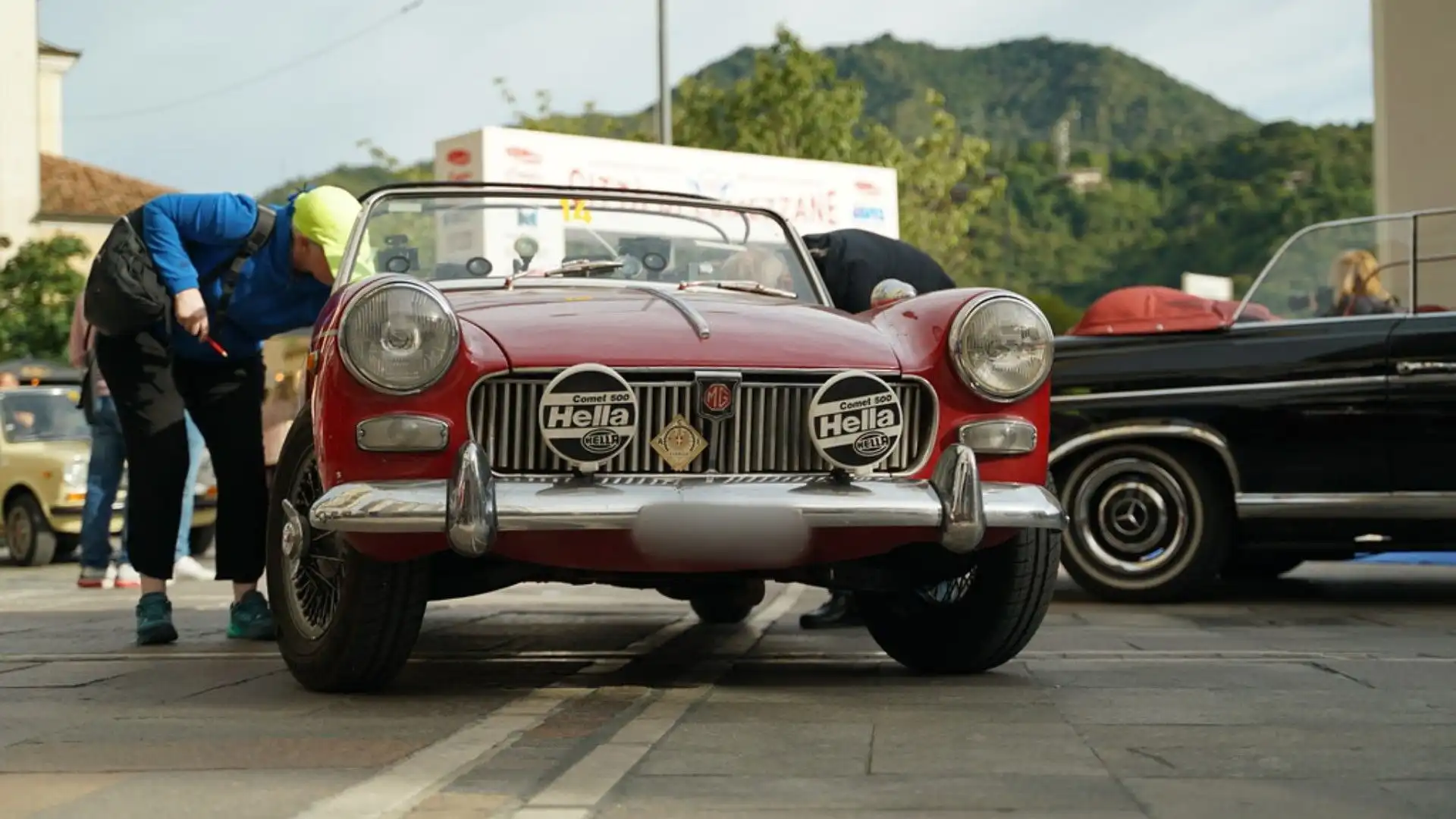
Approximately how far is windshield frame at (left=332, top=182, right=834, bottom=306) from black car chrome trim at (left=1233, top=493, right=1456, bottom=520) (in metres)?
2.48

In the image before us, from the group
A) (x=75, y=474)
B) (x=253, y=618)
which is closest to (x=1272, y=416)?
(x=253, y=618)

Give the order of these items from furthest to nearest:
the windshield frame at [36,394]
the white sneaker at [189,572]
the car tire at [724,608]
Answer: the windshield frame at [36,394] < the white sneaker at [189,572] < the car tire at [724,608]

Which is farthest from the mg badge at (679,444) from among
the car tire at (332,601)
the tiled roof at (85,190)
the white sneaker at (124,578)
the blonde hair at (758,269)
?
the tiled roof at (85,190)

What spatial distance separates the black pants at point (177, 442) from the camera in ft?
21.7

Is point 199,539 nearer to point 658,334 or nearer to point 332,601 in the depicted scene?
point 332,601

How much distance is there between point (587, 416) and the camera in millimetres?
4824

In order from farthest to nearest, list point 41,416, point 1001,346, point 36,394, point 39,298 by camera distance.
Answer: point 39,298, point 36,394, point 41,416, point 1001,346

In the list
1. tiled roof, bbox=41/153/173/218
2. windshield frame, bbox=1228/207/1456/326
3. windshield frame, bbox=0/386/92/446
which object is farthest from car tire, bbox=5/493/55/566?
tiled roof, bbox=41/153/173/218

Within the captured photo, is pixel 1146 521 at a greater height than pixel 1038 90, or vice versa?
pixel 1038 90

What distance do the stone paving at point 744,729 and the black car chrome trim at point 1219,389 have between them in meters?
1.13

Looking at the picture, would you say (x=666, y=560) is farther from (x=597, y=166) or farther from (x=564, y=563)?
(x=597, y=166)

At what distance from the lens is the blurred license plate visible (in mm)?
4754

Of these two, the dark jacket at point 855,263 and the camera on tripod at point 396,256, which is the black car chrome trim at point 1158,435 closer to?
the dark jacket at point 855,263

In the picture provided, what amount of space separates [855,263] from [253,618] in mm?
2458
